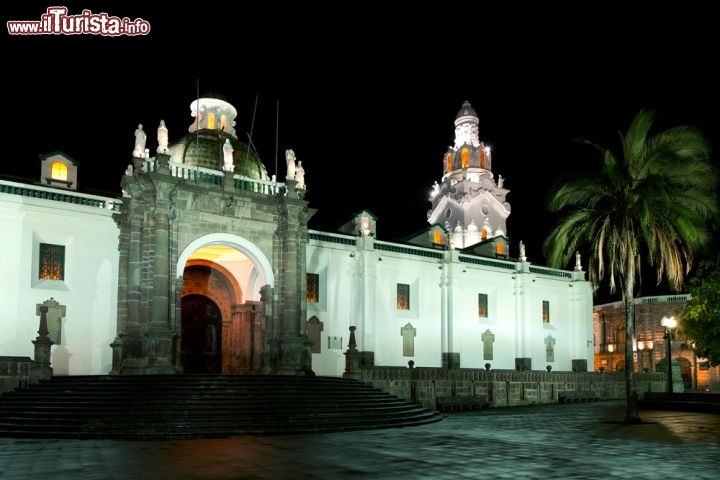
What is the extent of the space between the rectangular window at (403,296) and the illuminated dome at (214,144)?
11068 mm

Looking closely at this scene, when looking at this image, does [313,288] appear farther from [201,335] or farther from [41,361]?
[41,361]

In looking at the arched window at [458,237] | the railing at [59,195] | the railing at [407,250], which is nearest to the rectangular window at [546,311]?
the railing at [407,250]

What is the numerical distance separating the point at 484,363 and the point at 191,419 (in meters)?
27.3

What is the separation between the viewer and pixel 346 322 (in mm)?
39531

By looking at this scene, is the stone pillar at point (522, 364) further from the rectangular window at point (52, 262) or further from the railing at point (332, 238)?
the rectangular window at point (52, 262)

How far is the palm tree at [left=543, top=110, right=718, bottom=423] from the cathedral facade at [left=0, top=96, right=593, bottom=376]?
36.9 ft

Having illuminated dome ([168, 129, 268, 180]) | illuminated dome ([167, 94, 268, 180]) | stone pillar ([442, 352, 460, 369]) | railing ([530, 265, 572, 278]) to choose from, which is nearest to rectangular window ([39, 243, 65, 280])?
illuminated dome ([167, 94, 268, 180])

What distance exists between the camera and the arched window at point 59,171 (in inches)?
1359

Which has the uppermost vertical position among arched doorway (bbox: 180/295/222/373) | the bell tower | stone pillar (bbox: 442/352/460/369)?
the bell tower

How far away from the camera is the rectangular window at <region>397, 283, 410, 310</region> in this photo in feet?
139

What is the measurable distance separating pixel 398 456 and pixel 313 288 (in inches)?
913

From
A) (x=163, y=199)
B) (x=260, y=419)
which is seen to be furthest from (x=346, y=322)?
(x=260, y=419)

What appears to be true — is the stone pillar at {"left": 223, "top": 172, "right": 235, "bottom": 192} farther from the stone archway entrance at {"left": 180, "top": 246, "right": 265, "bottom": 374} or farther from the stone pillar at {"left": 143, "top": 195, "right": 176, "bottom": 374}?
the stone archway entrance at {"left": 180, "top": 246, "right": 265, "bottom": 374}

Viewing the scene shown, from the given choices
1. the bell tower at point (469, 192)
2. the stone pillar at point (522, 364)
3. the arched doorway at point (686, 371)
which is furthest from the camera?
the bell tower at point (469, 192)
